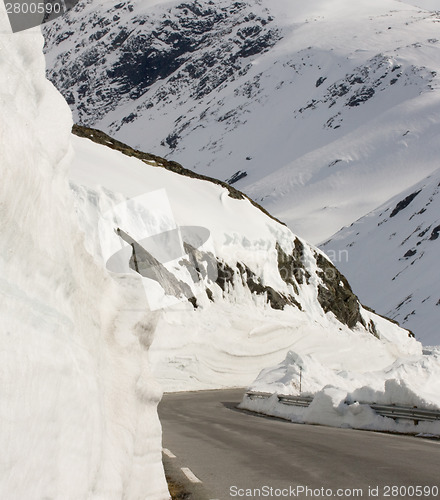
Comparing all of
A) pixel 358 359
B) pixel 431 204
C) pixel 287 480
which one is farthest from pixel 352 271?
pixel 287 480

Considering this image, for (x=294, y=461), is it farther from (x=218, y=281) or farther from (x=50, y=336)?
(x=218, y=281)

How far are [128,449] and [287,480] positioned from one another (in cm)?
275

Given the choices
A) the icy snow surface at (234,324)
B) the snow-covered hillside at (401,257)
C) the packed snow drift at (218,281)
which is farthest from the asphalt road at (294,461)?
the snow-covered hillside at (401,257)

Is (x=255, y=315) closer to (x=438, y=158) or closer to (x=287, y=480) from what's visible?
(x=287, y=480)

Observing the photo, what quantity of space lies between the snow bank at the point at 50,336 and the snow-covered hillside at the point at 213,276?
18.0 meters

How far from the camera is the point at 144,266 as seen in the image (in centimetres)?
2833

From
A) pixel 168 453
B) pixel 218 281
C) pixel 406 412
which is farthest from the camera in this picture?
pixel 218 281

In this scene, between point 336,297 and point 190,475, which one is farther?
point 336,297

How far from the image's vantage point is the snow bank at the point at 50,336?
381 centimetres

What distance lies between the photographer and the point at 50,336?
4211 millimetres

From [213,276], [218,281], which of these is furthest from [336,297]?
[213,276]

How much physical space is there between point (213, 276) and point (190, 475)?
924 inches

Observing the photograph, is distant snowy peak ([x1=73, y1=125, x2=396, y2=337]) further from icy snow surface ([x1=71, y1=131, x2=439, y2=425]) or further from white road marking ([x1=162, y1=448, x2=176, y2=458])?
white road marking ([x1=162, y1=448, x2=176, y2=458])

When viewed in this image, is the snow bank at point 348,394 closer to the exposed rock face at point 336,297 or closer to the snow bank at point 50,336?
the snow bank at point 50,336
